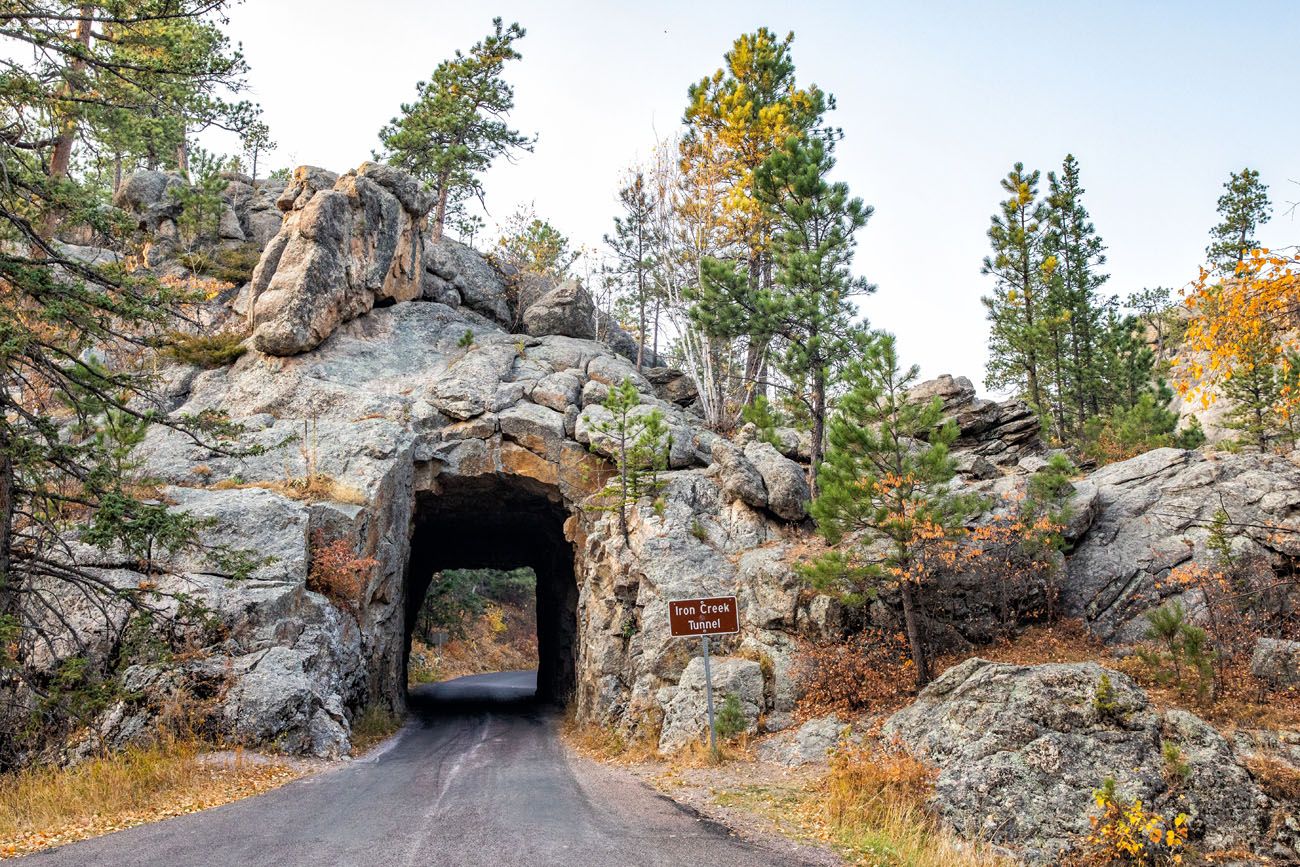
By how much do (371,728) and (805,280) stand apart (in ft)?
49.7

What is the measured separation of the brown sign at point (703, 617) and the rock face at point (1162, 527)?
24.5 ft

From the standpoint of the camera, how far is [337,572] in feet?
56.4

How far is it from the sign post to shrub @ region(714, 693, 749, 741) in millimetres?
784

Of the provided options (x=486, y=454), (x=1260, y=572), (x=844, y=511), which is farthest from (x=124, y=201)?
(x=1260, y=572)

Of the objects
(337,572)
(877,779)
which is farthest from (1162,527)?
(337,572)

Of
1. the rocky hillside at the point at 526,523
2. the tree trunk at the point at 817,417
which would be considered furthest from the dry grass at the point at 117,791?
the tree trunk at the point at 817,417

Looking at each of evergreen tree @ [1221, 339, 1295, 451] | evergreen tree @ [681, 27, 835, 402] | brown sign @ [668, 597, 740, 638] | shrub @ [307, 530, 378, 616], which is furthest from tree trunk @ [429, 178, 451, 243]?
evergreen tree @ [1221, 339, 1295, 451]

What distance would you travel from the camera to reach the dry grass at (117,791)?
856 centimetres

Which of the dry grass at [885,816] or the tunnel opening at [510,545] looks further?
the tunnel opening at [510,545]

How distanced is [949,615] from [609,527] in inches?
367

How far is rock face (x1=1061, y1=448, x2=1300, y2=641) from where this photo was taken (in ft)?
46.5

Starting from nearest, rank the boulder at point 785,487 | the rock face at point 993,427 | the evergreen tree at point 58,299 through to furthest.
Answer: the evergreen tree at point 58,299 < the boulder at point 785,487 < the rock face at point 993,427

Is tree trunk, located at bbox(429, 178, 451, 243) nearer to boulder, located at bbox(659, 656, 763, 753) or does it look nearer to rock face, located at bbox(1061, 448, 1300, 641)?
boulder, located at bbox(659, 656, 763, 753)

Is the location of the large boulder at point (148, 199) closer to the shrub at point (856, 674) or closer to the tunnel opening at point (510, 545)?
the tunnel opening at point (510, 545)
